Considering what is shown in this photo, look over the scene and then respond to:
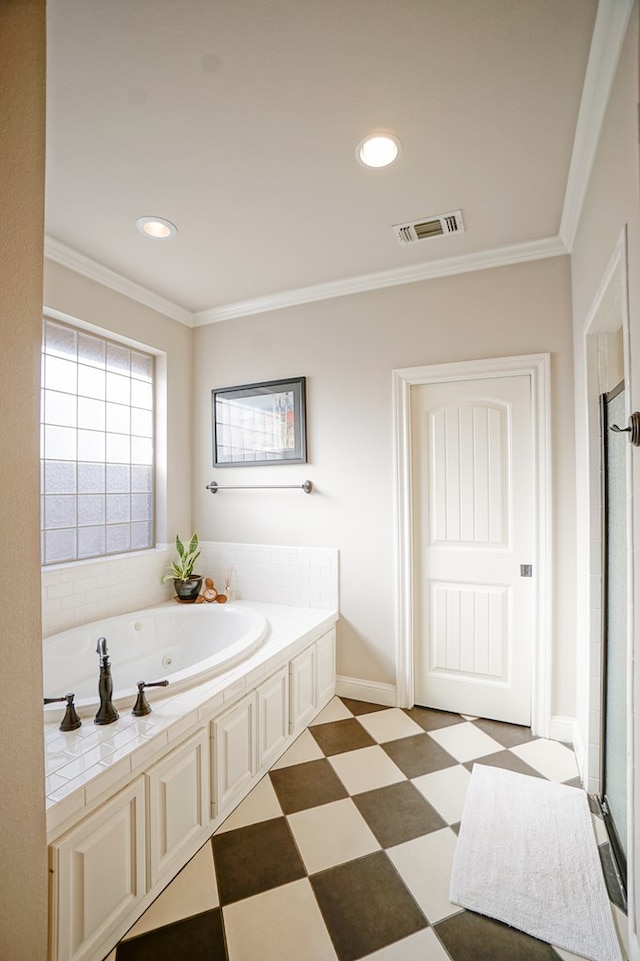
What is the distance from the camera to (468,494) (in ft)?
8.61

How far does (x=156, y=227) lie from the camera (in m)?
2.24

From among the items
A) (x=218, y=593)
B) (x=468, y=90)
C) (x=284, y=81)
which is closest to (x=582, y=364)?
(x=468, y=90)

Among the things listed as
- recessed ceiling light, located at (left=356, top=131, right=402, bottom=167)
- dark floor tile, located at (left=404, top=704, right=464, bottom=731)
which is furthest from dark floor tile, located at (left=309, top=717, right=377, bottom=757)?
recessed ceiling light, located at (left=356, top=131, right=402, bottom=167)

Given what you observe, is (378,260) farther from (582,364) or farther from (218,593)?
(218,593)

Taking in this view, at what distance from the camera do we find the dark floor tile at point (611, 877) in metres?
1.46

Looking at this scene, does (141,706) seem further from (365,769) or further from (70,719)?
(365,769)

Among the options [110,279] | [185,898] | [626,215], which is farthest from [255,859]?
[110,279]

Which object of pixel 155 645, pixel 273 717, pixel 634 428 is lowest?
pixel 273 717

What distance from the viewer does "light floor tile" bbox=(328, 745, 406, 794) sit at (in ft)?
6.82

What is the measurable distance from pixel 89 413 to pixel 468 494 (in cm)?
233

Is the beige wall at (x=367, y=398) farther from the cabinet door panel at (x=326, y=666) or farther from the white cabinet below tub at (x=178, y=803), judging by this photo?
the white cabinet below tub at (x=178, y=803)

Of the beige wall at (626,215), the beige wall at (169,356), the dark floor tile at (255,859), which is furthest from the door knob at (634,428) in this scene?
the beige wall at (169,356)

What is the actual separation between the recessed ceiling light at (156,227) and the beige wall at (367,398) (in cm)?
93

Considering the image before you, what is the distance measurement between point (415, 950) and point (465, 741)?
1.18m
